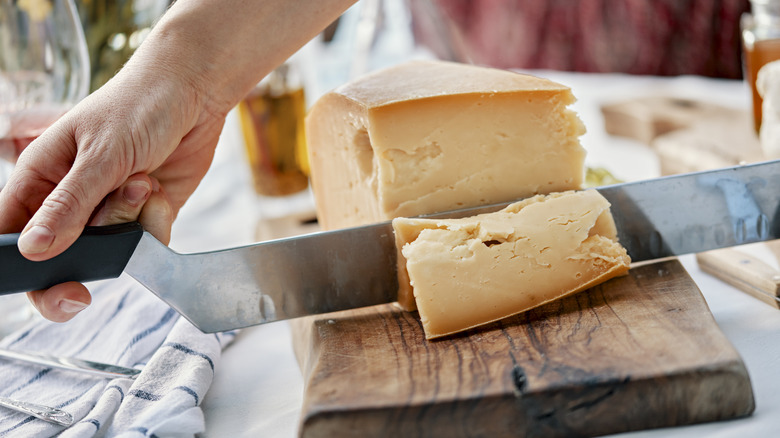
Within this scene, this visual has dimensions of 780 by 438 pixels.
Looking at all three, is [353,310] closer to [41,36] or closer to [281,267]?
[281,267]

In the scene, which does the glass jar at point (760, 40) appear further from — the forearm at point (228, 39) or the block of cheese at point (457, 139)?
the forearm at point (228, 39)

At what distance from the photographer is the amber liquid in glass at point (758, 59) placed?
5.24ft

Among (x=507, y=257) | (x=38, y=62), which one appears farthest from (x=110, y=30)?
→ (x=507, y=257)

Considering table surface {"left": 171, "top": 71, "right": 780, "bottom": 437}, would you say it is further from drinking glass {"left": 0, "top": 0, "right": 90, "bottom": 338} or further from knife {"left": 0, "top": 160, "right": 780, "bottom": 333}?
drinking glass {"left": 0, "top": 0, "right": 90, "bottom": 338}

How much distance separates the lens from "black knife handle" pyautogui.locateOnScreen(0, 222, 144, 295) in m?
0.93

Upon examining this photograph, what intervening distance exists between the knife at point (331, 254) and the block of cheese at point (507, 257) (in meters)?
0.07

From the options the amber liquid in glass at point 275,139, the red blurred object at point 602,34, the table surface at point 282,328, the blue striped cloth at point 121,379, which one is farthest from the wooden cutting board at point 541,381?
the red blurred object at point 602,34

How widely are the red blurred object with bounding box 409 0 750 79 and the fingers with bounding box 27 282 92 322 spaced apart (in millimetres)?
1373

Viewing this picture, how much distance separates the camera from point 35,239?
892 millimetres

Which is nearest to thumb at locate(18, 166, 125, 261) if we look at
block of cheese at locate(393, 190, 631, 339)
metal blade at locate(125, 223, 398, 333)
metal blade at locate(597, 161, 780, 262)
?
metal blade at locate(125, 223, 398, 333)

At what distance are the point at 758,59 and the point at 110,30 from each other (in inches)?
56.4

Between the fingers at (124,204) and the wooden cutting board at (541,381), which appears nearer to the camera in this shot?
the wooden cutting board at (541,381)

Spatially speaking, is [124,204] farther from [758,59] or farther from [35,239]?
[758,59]

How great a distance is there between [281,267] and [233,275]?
68 mm
